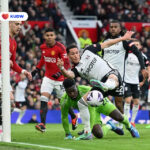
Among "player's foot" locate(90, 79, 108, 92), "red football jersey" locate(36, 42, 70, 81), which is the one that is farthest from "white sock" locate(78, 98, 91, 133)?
"red football jersey" locate(36, 42, 70, 81)

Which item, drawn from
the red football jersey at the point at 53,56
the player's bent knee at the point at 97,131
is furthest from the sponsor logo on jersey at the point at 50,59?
the player's bent knee at the point at 97,131

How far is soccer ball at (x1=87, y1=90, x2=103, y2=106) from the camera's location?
9930mm

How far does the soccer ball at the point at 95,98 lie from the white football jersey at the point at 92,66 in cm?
78

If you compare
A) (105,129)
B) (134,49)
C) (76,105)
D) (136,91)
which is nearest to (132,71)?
(136,91)

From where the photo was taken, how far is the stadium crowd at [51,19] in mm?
21953

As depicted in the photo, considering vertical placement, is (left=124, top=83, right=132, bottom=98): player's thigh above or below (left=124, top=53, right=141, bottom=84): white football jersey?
below

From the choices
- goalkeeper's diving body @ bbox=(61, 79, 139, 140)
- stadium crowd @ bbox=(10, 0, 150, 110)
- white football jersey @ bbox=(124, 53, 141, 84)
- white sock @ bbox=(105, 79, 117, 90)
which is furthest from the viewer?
stadium crowd @ bbox=(10, 0, 150, 110)

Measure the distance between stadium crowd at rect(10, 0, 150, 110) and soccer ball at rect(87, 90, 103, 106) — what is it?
1046 centimetres

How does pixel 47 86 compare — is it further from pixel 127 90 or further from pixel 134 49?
pixel 127 90

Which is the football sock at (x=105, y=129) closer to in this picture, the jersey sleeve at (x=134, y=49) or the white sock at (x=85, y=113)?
the white sock at (x=85, y=113)

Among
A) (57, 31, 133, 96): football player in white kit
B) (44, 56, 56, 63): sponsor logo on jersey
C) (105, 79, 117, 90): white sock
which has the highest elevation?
(57, 31, 133, 96): football player in white kit

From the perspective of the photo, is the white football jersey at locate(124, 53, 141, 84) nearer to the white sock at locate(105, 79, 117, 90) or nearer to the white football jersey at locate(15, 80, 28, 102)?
the white sock at locate(105, 79, 117, 90)

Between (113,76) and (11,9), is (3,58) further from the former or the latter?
(11,9)

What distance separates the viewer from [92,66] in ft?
35.2
